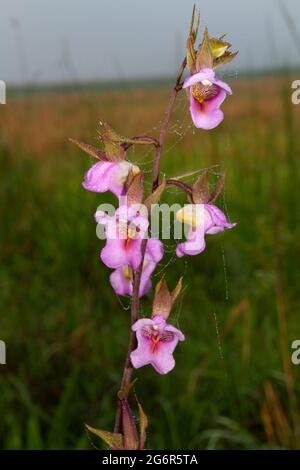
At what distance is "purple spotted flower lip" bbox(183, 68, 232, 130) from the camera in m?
0.75

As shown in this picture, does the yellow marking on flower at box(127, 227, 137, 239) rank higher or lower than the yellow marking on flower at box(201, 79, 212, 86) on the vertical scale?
lower

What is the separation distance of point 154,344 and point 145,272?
10cm

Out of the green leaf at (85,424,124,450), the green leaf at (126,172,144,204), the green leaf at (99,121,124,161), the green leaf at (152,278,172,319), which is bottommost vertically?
the green leaf at (85,424,124,450)

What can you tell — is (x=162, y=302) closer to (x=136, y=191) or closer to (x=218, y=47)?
(x=136, y=191)

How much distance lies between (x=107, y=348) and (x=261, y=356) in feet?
1.22

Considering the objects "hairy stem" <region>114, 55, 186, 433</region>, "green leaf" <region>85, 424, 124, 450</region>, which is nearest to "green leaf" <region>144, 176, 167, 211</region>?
"hairy stem" <region>114, 55, 186, 433</region>

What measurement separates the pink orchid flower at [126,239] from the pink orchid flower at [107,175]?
5 centimetres

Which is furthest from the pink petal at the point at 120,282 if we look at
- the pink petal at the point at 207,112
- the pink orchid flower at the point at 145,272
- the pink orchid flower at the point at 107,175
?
the pink petal at the point at 207,112

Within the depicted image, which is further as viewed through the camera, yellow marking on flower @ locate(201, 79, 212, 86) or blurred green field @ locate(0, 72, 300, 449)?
blurred green field @ locate(0, 72, 300, 449)

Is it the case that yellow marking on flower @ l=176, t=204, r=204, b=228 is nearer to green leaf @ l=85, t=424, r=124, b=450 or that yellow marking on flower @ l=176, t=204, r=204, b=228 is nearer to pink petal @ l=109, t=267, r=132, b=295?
pink petal @ l=109, t=267, r=132, b=295

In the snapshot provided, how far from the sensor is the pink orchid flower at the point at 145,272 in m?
0.80

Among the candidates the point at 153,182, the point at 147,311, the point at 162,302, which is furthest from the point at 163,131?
the point at 147,311

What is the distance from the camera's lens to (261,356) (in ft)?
5.99

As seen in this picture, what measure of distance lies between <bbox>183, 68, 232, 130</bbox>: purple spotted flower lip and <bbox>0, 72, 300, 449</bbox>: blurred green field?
0.12 meters
